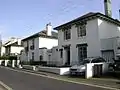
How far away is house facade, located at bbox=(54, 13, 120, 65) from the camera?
1044 inches

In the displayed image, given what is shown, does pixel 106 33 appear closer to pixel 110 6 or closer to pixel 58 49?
pixel 110 6

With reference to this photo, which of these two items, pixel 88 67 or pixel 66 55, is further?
pixel 66 55

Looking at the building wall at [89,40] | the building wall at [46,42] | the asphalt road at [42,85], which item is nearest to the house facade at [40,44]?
the building wall at [46,42]

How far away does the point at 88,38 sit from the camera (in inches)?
1119

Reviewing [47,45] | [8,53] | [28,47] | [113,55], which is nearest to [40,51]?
[47,45]

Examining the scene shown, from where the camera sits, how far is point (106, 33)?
94.4ft

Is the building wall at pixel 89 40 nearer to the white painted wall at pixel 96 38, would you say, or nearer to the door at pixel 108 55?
the white painted wall at pixel 96 38

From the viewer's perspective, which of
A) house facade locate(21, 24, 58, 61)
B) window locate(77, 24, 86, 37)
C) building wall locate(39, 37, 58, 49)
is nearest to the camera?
window locate(77, 24, 86, 37)

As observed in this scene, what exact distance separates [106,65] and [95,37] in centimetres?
703

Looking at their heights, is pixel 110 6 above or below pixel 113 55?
above

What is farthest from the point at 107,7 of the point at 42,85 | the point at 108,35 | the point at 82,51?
the point at 42,85

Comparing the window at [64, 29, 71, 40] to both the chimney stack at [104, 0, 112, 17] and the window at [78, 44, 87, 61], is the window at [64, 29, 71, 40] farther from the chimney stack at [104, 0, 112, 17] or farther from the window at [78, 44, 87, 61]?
the chimney stack at [104, 0, 112, 17]

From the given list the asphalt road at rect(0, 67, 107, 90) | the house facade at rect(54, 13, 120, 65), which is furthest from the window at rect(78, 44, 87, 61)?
the asphalt road at rect(0, 67, 107, 90)

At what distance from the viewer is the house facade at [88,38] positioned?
2652 cm
